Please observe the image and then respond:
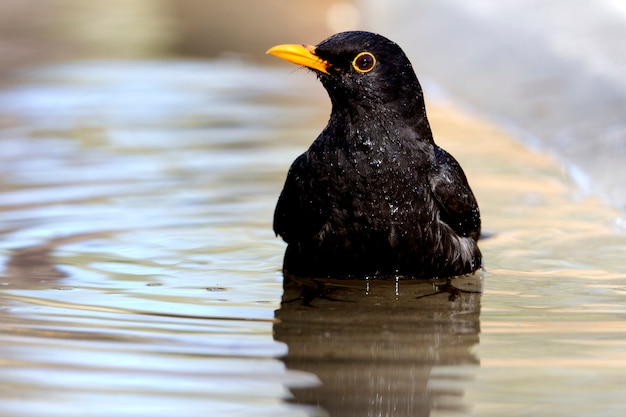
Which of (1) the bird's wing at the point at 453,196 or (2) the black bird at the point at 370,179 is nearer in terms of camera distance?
(2) the black bird at the point at 370,179

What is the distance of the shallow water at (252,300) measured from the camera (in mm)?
4074

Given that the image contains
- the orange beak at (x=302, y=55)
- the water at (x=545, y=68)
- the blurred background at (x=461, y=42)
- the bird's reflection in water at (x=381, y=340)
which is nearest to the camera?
the bird's reflection in water at (x=381, y=340)

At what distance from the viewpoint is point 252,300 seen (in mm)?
5438

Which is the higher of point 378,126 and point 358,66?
point 358,66


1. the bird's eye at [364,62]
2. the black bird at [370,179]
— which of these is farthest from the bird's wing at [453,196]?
the bird's eye at [364,62]

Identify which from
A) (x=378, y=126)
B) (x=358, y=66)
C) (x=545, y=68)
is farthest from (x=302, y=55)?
(x=545, y=68)

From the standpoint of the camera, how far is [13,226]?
22.4 feet

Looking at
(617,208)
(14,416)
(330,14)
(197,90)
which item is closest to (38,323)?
(14,416)

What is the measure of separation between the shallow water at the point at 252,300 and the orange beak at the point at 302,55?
102cm

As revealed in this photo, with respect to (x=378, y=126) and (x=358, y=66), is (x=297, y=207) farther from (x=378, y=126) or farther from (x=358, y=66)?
(x=358, y=66)

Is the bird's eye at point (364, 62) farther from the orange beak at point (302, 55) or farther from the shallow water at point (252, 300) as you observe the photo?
the shallow water at point (252, 300)

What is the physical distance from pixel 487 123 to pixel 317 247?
516 cm

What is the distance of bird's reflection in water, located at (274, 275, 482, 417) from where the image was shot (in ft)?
13.2

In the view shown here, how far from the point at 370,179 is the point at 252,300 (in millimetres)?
755
